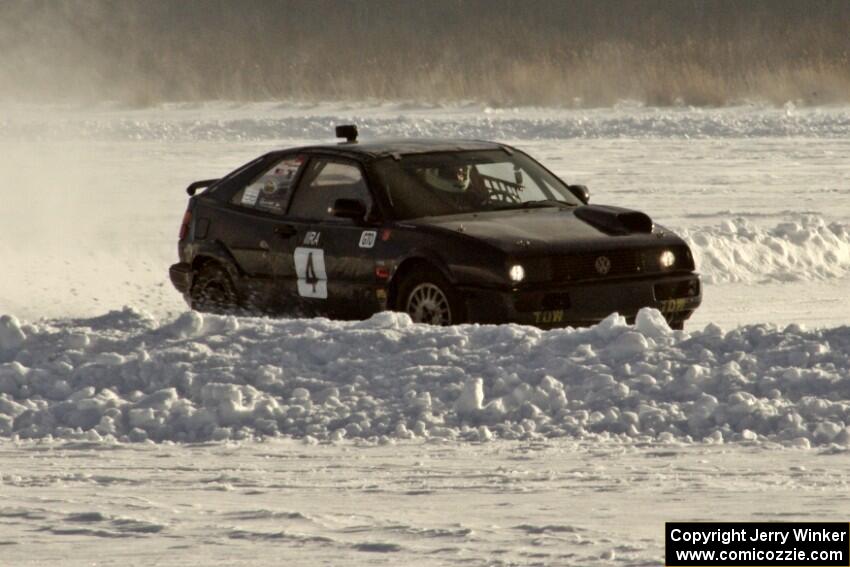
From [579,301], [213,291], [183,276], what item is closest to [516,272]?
[579,301]

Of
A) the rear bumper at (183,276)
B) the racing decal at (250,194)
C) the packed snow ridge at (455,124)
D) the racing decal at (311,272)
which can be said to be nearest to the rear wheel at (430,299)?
the racing decal at (311,272)

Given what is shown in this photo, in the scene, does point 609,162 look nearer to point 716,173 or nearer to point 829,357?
point 716,173

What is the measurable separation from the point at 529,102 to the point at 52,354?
98.2ft

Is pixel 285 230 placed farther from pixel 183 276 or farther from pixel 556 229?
pixel 556 229

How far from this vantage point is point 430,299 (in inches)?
443

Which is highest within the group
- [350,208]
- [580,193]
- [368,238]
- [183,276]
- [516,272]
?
[580,193]

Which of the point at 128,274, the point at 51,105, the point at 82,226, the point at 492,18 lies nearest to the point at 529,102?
the point at 51,105

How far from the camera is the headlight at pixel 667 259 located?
37.4ft

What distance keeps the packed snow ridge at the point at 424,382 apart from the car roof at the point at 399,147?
1700 mm

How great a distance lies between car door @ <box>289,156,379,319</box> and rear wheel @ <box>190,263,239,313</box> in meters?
0.67

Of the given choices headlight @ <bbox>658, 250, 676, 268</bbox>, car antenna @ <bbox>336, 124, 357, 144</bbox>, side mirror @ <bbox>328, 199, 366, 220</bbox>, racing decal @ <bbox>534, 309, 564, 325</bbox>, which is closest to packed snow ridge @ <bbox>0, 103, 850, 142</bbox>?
car antenna @ <bbox>336, 124, 357, 144</bbox>

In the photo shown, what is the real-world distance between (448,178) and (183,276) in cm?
196

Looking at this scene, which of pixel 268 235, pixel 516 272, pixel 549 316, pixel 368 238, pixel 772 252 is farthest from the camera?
pixel 772 252

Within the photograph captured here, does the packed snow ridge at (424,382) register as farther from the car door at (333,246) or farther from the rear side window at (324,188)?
the rear side window at (324,188)
